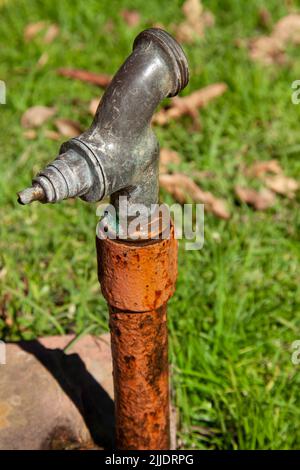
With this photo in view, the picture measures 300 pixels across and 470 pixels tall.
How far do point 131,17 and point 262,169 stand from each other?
56.9 inches

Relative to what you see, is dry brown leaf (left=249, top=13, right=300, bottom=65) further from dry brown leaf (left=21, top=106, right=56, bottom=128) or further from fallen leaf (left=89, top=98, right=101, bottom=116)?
dry brown leaf (left=21, top=106, right=56, bottom=128)

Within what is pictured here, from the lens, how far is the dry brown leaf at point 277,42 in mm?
3709

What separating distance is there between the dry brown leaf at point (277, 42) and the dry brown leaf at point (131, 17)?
64cm

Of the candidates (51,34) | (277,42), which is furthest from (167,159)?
(51,34)

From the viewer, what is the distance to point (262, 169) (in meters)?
3.09

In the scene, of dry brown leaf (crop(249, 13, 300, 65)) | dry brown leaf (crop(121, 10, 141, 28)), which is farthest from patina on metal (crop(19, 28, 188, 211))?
dry brown leaf (crop(121, 10, 141, 28))

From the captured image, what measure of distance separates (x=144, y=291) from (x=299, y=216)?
1389 mm

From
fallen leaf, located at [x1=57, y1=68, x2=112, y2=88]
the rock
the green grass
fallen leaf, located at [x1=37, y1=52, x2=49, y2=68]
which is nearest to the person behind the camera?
the rock

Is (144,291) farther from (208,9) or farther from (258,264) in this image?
(208,9)

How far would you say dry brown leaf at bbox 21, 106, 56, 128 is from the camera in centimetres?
335

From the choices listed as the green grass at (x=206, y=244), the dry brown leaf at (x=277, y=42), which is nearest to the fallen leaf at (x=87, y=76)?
the green grass at (x=206, y=244)

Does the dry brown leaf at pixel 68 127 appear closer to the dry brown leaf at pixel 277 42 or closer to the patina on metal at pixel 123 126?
the dry brown leaf at pixel 277 42

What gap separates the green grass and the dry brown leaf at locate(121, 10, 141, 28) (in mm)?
49

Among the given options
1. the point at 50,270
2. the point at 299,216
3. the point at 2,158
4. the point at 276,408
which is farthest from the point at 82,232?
the point at 276,408
